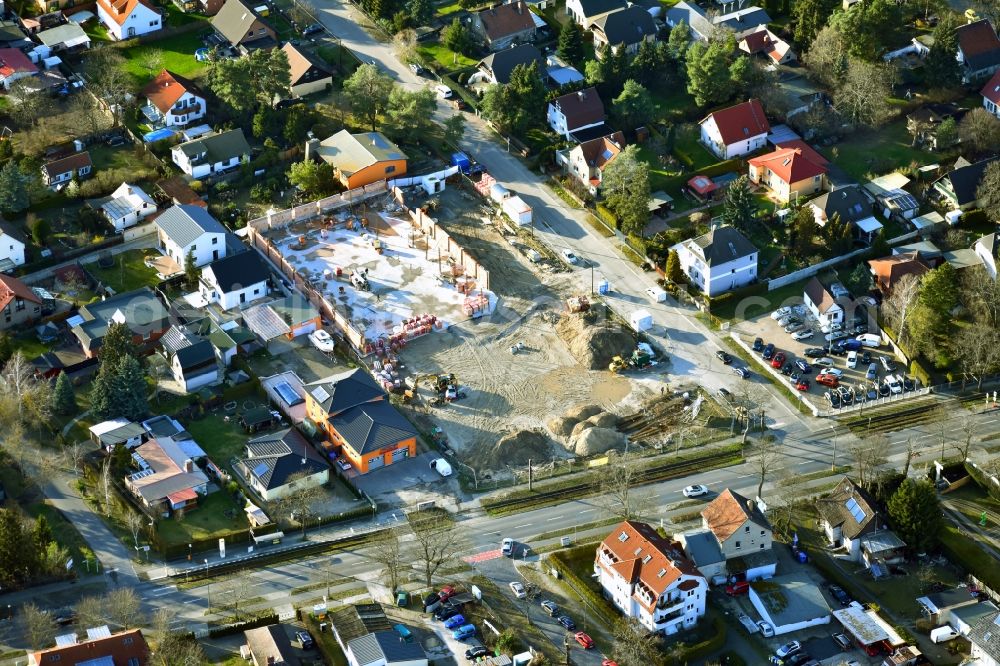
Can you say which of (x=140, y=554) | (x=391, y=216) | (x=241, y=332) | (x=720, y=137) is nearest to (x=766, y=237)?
(x=720, y=137)

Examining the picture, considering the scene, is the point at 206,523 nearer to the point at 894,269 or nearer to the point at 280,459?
the point at 280,459

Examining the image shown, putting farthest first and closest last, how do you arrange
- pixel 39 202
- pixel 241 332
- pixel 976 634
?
pixel 39 202 < pixel 241 332 < pixel 976 634

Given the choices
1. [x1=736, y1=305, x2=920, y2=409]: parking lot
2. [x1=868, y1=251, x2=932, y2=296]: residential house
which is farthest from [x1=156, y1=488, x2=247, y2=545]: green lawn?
[x1=868, y1=251, x2=932, y2=296]: residential house

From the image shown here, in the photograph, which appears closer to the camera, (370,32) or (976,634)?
(976,634)

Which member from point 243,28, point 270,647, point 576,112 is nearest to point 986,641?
point 270,647

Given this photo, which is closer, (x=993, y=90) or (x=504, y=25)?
(x=993, y=90)

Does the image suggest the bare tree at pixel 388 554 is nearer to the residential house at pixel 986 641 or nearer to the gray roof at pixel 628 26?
the residential house at pixel 986 641

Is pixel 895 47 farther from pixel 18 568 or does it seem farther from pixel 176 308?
pixel 18 568
